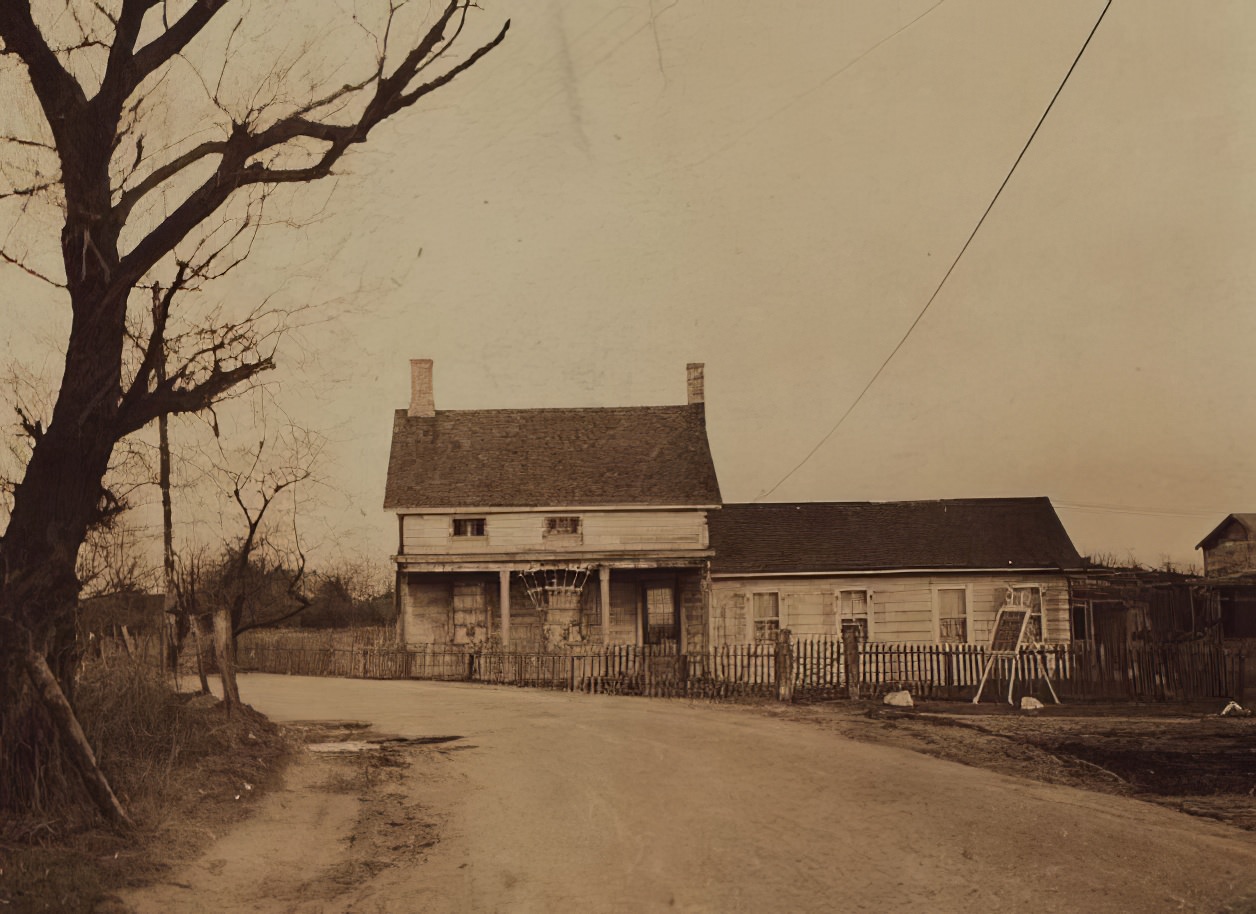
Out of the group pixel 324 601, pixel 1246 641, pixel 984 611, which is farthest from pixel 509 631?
pixel 1246 641

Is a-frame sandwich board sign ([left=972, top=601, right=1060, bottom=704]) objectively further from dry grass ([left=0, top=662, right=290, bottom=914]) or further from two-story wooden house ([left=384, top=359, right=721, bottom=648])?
dry grass ([left=0, top=662, right=290, bottom=914])

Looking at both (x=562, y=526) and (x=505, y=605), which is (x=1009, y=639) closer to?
(x=505, y=605)

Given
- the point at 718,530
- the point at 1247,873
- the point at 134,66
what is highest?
the point at 134,66

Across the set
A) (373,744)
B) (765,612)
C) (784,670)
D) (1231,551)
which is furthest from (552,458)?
(1231,551)

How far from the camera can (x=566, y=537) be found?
35.4 m

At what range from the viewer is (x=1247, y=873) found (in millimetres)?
9023

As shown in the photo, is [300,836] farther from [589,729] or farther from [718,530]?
[718,530]

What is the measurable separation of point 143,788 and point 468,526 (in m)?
25.0

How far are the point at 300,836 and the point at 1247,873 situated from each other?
7.19 metres

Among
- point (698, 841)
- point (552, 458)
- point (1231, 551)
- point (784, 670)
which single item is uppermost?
point (552, 458)

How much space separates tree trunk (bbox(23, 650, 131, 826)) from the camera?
927cm

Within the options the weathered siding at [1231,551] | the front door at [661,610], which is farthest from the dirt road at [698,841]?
the weathered siding at [1231,551]

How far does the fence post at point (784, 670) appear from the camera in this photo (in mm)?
23484

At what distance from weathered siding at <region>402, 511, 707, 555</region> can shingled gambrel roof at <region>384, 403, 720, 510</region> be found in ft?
1.31
